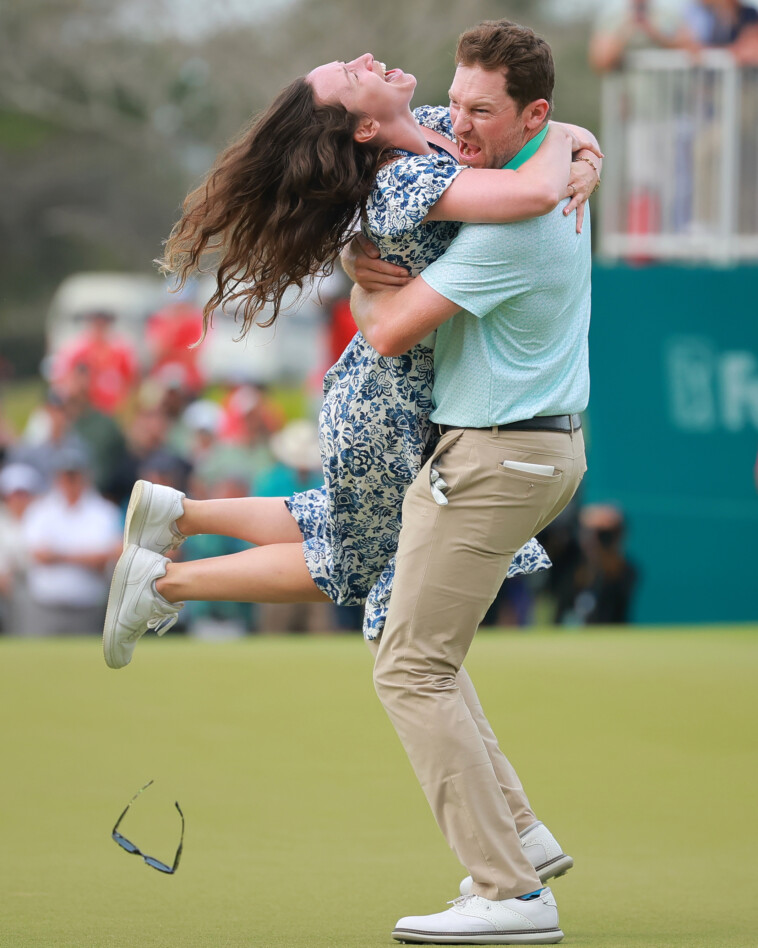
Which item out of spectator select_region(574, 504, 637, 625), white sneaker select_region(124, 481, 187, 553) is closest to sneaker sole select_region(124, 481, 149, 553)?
white sneaker select_region(124, 481, 187, 553)

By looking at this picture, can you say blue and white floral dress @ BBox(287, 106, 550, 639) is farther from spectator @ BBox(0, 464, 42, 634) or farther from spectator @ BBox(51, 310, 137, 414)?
spectator @ BBox(51, 310, 137, 414)

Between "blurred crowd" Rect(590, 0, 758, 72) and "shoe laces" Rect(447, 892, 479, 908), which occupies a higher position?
"blurred crowd" Rect(590, 0, 758, 72)

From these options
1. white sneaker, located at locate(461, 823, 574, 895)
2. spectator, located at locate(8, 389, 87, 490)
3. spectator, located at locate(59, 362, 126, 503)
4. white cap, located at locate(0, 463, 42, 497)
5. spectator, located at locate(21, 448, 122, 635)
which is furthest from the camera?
spectator, located at locate(59, 362, 126, 503)

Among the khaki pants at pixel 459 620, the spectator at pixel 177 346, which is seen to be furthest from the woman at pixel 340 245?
the spectator at pixel 177 346

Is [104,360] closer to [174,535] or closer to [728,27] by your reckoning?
[728,27]

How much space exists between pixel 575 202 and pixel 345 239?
51 cm

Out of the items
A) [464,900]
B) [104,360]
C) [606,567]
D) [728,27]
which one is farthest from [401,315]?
[104,360]

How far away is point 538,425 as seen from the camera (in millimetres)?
3354

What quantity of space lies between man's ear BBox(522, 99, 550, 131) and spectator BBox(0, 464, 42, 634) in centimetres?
648

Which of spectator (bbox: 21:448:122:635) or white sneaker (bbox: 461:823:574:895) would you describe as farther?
spectator (bbox: 21:448:122:635)

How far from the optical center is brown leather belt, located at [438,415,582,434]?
3.33 meters

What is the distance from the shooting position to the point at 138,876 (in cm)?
405

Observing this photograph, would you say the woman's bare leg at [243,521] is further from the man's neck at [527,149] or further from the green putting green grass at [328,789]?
the man's neck at [527,149]

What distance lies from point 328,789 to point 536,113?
2584mm
